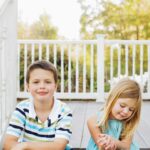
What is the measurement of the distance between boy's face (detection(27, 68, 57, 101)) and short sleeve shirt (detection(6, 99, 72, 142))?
9 centimetres

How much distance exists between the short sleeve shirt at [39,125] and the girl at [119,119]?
167 millimetres

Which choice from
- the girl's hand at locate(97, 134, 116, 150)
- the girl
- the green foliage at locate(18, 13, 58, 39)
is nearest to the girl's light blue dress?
the girl

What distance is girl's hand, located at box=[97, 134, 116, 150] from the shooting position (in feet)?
7.62

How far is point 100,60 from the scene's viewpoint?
21.6 ft

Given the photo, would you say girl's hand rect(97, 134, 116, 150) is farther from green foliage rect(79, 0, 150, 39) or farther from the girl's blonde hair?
green foliage rect(79, 0, 150, 39)

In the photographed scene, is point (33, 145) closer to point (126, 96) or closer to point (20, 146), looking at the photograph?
point (20, 146)

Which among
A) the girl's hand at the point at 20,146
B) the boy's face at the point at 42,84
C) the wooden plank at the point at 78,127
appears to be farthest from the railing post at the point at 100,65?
the girl's hand at the point at 20,146

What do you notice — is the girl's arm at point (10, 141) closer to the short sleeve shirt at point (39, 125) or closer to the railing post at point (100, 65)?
the short sleeve shirt at point (39, 125)

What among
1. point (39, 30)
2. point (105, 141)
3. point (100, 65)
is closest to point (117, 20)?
point (39, 30)

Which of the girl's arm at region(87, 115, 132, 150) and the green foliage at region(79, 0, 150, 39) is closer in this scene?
the girl's arm at region(87, 115, 132, 150)

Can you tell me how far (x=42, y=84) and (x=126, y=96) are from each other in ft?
1.45

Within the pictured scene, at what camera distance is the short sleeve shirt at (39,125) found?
2.43 metres

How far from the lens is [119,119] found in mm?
2510

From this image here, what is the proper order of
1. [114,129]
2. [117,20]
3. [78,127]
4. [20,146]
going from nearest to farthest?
[20,146] < [114,129] < [78,127] < [117,20]
